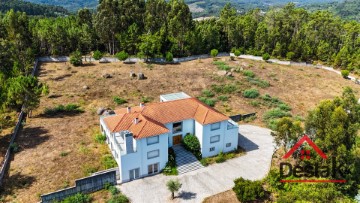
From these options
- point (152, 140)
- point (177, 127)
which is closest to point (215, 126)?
point (177, 127)

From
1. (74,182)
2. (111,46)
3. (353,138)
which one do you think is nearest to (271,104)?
A: (353,138)

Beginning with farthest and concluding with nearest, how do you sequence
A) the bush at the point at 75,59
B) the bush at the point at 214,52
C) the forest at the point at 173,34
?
1. the bush at the point at 214,52
2. the forest at the point at 173,34
3. the bush at the point at 75,59

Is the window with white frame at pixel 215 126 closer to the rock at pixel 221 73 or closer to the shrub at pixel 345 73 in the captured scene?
the rock at pixel 221 73

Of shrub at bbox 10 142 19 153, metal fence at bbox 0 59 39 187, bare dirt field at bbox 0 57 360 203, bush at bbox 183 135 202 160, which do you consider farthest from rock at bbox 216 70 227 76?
shrub at bbox 10 142 19 153

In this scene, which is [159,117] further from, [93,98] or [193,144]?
[93,98]

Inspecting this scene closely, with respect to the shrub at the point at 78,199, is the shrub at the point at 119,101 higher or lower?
higher

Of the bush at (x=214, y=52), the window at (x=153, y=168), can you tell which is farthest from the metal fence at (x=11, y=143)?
the bush at (x=214, y=52)
